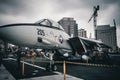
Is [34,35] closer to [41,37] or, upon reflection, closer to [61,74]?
[41,37]

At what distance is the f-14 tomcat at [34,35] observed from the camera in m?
7.76

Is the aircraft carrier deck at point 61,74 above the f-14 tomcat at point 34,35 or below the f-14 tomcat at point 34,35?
below

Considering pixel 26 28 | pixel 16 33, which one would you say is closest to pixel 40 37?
pixel 26 28

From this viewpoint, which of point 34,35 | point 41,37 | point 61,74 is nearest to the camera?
point 34,35

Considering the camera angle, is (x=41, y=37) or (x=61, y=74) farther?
(x=41, y=37)

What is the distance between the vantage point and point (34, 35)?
9008 millimetres

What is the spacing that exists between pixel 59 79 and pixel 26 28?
3.61m

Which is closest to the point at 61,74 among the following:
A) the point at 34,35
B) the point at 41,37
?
the point at 41,37

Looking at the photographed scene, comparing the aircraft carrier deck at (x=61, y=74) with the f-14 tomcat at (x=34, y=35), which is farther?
the aircraft carrier deck at (x=61, y=74)

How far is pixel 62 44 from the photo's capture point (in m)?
11.8

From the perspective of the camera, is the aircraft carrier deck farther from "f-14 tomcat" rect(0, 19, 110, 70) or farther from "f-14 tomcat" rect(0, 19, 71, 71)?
"f-14 tomcat" rect(0, 19, 71, 71)

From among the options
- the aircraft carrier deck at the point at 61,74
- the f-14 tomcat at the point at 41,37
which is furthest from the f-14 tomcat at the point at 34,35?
the aircraft carrier deck at the point at 61,74

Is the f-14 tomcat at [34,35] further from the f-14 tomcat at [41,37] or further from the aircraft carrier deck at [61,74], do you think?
the aircraft carrier deck at [61,74]

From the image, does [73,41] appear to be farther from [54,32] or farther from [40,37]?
[40,37]
